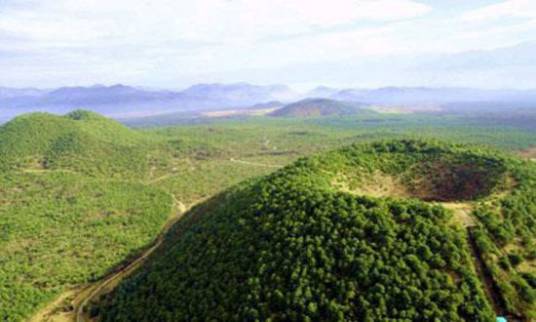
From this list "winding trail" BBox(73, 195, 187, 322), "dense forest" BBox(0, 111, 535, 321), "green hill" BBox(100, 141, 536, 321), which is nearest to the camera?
"green hill" BBox(100, 141, 536, 321)

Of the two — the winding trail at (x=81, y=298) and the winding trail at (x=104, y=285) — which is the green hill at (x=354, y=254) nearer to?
the winding trail at (x=104, y=285)

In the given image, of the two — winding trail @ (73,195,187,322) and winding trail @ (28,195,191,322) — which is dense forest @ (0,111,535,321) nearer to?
winding trail @ (28,195,191,322)

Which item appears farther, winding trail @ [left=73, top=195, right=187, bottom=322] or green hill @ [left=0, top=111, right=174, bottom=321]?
green hill @ [left=0, top=111, right=174, bottom=321]

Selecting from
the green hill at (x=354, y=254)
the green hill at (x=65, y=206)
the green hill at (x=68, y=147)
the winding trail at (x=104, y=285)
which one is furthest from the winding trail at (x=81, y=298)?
the green hill at (x=68, y=147)

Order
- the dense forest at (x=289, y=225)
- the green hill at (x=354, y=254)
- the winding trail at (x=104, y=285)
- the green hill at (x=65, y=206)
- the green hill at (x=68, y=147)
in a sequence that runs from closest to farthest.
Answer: the green hill at (x=354, y=254)
the dense forest at (x=289, y=225)
the winding trail at (x=104, y=285)
the green hill at (x=65, y=206)
the green hill at (x=68, y=147)

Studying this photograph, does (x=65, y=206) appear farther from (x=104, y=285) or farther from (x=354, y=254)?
(x=354, y=254)

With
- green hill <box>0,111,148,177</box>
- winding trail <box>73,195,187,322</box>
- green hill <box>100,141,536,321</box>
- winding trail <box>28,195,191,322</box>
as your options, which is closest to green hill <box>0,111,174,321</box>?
green hill <box>0,111,148,177</box>

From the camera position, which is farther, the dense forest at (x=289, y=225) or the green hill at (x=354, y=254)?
the dense forest at (x=289, y=225)
